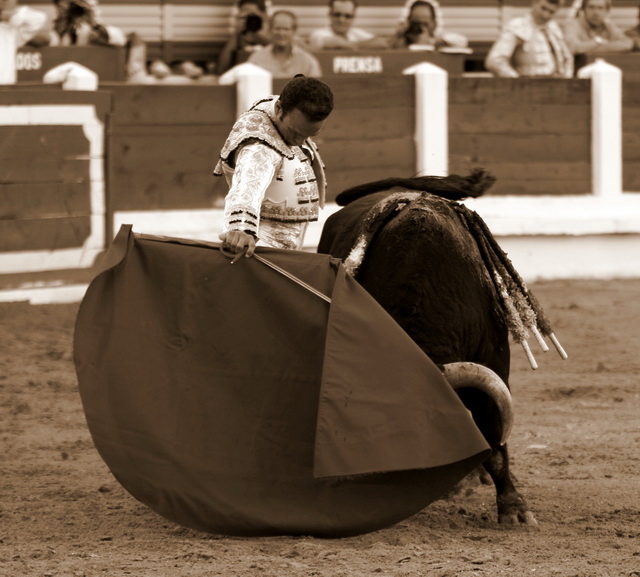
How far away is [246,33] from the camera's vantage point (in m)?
8.00

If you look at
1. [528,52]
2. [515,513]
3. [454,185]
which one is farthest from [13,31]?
[515,513]

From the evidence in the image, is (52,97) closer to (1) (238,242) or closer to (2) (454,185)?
(2) (454,185)

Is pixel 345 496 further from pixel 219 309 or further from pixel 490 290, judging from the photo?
pixel 490 290

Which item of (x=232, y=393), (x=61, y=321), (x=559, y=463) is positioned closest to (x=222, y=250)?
(x=232, y=393)

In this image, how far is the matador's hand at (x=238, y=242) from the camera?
3162 millimetres

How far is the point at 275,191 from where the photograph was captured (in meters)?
3.54

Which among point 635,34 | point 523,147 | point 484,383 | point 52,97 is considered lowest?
point 484,383

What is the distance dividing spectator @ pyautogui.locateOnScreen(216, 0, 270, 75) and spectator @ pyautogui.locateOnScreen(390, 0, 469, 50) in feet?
3.00

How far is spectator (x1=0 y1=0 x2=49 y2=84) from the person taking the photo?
259 inches

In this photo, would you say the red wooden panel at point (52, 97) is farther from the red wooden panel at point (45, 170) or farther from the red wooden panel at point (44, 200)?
the red wooden panel at point (44, 200)

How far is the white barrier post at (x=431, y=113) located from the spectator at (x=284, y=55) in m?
0.61

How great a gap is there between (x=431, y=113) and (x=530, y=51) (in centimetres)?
90

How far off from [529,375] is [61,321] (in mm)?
2231

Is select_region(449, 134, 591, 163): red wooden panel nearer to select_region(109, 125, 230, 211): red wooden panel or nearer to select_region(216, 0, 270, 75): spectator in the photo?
select_region(216, 0, 270, 75): spectator
